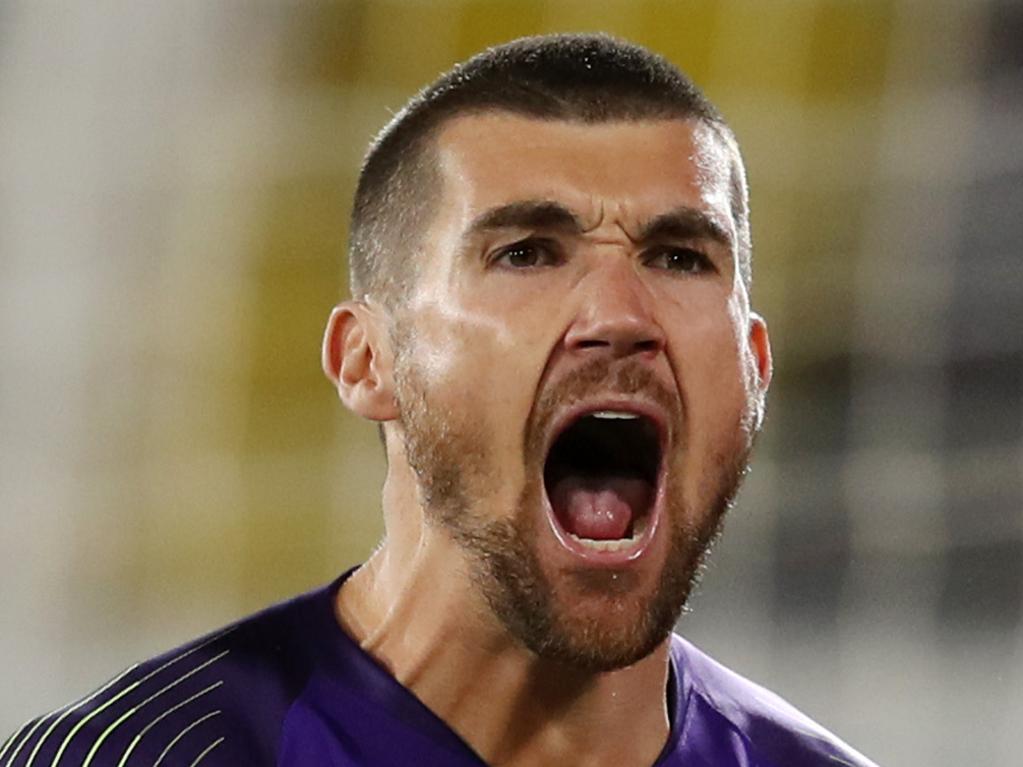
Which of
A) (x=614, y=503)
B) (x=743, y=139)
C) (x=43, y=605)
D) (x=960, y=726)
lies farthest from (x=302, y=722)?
(x=743, y=139)

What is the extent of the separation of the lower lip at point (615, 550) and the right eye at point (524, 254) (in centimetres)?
17

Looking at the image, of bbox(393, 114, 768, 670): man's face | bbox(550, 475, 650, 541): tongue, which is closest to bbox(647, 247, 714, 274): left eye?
bbox(393, 114, 768, 670): man's face

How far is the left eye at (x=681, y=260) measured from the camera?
1.41m

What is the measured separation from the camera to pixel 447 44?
8.46ft

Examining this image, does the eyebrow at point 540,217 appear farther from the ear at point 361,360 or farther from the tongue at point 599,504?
the tongue at point 599,504

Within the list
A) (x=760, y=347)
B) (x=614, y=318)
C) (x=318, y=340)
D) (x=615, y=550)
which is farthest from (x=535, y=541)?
(x=318, y=340)

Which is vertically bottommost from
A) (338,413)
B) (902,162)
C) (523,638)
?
(338,413)

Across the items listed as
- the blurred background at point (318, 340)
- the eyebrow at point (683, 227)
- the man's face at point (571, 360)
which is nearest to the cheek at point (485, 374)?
the man's face at point (571, 360)

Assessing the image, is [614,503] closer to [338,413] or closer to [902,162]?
[338,413]

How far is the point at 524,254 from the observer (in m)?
1.38

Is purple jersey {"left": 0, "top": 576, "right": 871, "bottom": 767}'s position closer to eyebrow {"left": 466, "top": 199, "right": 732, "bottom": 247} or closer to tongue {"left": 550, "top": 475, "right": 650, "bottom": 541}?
tongue {"left": 550, "top": 475, "right": 650, "bottom": 541}

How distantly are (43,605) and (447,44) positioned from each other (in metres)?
0.90

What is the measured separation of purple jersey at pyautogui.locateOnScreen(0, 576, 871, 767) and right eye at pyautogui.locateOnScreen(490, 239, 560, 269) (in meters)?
0.30

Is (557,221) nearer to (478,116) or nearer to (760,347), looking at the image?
(478,116)
